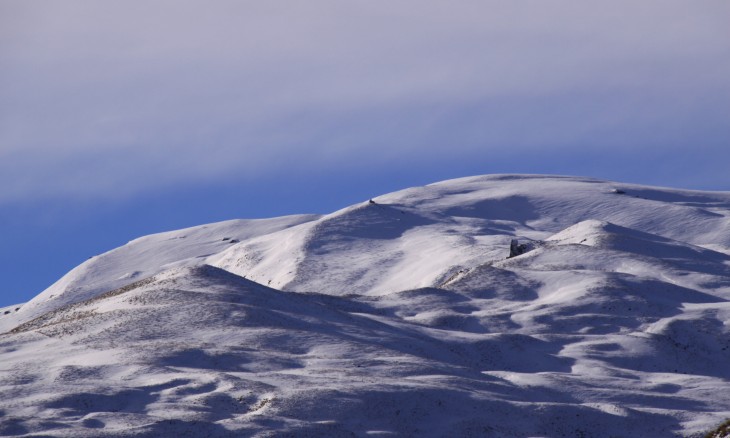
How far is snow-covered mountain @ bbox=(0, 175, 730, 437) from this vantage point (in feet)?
171

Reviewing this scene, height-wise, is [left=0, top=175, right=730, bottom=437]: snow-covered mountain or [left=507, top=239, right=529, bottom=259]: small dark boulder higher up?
[left=507, top=239, right=529, bottom=259]: small dark boulder

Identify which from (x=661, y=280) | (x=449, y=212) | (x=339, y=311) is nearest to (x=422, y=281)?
(x=661, y=280)

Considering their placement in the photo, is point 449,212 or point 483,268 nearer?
point 483,268

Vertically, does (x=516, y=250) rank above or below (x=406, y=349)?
above

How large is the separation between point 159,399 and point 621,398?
2302 centimetres

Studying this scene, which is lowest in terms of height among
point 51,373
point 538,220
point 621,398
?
point 621,398

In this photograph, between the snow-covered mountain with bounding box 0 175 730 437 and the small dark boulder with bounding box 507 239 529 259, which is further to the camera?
the small dark boulder with bounding box 507 239 529 259

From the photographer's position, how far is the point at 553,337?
73.2 metres

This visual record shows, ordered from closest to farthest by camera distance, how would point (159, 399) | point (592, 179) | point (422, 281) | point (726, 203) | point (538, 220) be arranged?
1. point (159, 399)
2. point (422, 281)
3. point (538, 220)
4. point (726, 203)
5. point (592, 179)

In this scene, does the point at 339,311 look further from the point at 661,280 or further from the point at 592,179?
the point at 592,179

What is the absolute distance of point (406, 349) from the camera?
216 ft

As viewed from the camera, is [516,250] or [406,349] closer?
[406,349]

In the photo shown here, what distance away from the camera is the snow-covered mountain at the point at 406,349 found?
5197cm

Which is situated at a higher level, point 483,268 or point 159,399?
point 483,268
